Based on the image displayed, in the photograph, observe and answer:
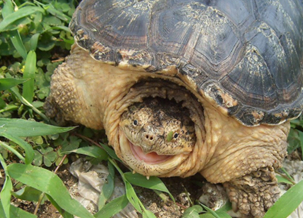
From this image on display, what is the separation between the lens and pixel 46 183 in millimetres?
2057

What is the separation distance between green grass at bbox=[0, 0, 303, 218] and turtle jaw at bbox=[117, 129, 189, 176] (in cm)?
13

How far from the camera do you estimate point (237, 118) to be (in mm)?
2279

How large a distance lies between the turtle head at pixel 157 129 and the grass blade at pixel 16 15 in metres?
1.26

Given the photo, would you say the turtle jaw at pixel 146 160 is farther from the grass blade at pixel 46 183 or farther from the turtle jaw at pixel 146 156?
the grass blade at pixel 46 183

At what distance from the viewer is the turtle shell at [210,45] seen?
7.25ft

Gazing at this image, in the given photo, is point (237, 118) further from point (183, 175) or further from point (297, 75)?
point (297, 75)

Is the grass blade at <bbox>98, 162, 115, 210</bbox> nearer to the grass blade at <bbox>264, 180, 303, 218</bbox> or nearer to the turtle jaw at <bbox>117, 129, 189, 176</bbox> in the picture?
the turtle jaw at <bbox>117, 129, 189, 176</bbox>

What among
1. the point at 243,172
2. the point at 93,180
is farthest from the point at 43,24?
the point at 243,172

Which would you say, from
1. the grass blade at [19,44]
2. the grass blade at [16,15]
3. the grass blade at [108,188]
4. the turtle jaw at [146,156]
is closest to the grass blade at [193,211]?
the turtle jaw at [146,156]

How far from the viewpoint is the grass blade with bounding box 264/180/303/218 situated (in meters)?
2.27

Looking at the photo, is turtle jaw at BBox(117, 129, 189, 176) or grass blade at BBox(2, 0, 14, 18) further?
grass blade at BBox(2, 0, 14, 18)

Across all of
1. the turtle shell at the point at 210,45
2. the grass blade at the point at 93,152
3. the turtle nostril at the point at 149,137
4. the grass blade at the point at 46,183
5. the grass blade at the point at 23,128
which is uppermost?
the turtle shell at the point at 210,45

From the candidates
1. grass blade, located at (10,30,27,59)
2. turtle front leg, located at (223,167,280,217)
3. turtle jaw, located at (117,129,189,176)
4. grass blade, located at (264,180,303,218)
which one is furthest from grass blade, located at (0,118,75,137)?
grass blade, located at (264,180,303,218)

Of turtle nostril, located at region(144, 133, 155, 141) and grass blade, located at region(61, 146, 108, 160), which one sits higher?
turtle nostril, located at region(144, 133, 155, 141)
